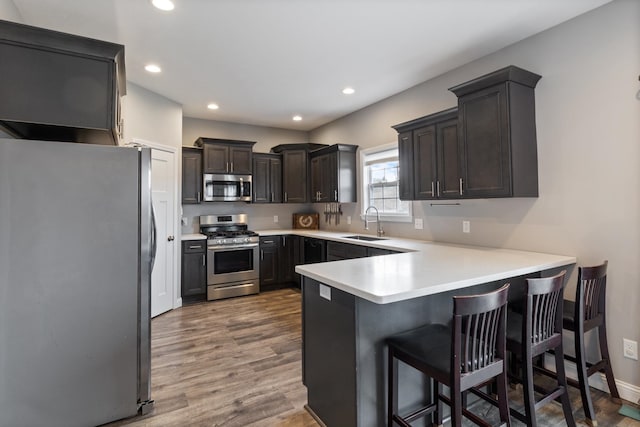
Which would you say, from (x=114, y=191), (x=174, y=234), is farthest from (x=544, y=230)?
(x=174, y=234)

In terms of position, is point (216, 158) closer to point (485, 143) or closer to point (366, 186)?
point (366, 186)

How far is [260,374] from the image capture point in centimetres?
256

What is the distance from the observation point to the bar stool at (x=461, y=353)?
1371 mm

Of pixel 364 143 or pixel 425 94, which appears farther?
pixel 364 143

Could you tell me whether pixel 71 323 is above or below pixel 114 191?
below

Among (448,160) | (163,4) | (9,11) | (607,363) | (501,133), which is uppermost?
(163,4)

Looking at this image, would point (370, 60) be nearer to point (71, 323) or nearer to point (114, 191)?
point (114, 191)

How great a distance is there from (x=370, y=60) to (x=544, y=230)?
2.30 m

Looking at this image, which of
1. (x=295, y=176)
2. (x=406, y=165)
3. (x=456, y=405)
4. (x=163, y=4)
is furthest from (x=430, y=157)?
(x=295, y=176)

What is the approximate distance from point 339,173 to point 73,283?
11.8 ft

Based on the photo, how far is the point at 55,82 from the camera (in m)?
1.96

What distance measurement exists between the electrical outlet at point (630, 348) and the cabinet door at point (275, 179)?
4.65m

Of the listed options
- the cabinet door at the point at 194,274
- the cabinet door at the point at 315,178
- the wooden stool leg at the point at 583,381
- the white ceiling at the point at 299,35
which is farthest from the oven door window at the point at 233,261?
the wooden stool leg at the point at 583,381

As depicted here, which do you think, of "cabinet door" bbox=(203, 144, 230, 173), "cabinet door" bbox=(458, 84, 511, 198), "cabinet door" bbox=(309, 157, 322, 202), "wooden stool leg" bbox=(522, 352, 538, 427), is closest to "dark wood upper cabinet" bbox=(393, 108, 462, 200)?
"cabinet door" bbox=(458, 84, 511, 198)
